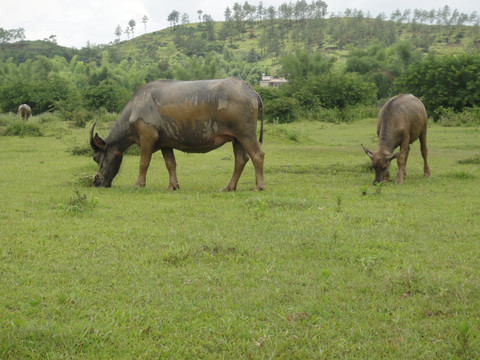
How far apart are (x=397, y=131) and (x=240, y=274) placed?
7348 millimetres

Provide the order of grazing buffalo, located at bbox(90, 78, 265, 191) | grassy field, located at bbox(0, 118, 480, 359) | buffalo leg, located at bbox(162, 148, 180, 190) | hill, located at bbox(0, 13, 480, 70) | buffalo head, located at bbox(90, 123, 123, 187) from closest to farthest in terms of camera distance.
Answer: grassy field, located at bbox(0, 118, 480, 359)
grazing buffalo, located at bbox(90, 78, 265, 191)
buffalo leg, located at bbox(162, 148, 180, 190)
buffalo head, located at bbox(90, 123, 123, 187)
hill, located at bbox(0, 13, 480, 70)

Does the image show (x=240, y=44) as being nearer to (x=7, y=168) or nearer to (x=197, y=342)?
(x=7, y=168)

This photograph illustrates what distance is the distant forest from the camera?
3067 cm

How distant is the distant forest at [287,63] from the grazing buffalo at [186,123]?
20899 millimetres

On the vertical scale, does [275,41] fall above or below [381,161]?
above

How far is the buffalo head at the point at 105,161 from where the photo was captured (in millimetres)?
10039

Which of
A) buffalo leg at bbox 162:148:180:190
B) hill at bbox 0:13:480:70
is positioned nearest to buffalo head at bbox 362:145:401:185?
buffalo leg at bbox 162:148:180:190

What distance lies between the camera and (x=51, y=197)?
334 inches

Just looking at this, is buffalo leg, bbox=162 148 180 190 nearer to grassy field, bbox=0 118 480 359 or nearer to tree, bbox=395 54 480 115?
grassy field, bbox=0 118 480 359

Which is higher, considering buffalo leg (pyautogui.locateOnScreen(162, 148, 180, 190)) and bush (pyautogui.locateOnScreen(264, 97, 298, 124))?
buffalo leg (pyautogui.locateOnScreen(162, 148, 180, 190))

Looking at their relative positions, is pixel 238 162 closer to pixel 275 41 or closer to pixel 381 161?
pixel 381 161

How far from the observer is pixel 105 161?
33.1 ft

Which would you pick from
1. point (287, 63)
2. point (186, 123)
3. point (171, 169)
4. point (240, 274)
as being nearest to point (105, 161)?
point (171, 169)

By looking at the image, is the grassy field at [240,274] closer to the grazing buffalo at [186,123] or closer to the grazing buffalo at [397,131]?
the grazing buffalo at [186,123]
